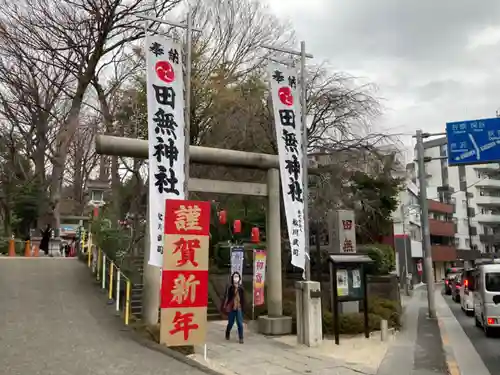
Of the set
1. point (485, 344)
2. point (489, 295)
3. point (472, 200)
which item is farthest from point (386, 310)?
point (472, 200)

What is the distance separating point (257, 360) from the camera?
33.0 feet

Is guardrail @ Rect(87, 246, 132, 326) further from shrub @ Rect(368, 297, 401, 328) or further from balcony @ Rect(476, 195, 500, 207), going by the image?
balcony @ Rect(476, 195, 500, 207)

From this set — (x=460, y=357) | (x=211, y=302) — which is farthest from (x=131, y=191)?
(x=460, y=357)

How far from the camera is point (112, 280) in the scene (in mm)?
15352

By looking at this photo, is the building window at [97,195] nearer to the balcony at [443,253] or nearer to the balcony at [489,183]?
the balcony at [443,253]

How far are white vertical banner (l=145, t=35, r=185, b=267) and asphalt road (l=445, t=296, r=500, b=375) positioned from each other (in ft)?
24.0

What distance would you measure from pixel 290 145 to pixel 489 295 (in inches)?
289

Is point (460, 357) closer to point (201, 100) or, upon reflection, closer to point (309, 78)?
point (309, 78)

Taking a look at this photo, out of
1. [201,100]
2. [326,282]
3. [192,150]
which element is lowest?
[326,282]

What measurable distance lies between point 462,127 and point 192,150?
9.95 meters

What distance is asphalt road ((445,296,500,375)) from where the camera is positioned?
10314 millimetres

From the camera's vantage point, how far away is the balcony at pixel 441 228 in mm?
56281

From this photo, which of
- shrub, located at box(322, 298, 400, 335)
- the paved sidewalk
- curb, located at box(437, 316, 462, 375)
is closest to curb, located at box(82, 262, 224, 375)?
the paved sidewalk

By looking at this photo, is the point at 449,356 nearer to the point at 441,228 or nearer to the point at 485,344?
the point at 485,344
